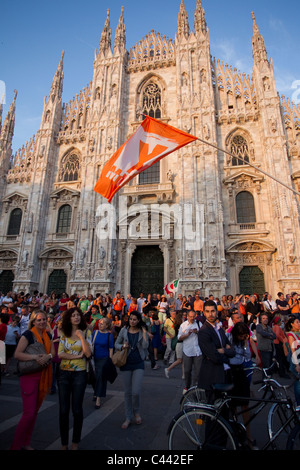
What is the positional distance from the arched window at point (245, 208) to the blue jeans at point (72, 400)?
53.7 feet

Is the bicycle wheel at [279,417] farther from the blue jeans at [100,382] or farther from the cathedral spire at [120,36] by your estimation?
the cathedral spire at [120,36]

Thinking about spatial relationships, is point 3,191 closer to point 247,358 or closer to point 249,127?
point 249,127

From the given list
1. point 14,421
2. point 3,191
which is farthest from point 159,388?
point 3,191

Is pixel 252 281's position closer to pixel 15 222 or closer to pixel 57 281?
pixel 57 281

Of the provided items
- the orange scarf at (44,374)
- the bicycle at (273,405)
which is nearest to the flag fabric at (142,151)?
the orange scarf at (44,374)

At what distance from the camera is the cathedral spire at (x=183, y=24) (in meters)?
21.9

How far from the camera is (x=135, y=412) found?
14.3ft

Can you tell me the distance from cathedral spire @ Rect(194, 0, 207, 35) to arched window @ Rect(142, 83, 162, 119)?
5234 millimetres

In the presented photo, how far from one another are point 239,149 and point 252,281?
956 centimetres

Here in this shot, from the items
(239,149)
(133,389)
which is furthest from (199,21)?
(133,389)

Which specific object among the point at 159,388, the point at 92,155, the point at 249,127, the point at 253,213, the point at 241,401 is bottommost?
the point at 159,388

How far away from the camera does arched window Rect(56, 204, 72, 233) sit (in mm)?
21266

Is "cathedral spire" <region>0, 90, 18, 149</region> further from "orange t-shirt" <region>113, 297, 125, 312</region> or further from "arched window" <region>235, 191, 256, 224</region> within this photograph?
"arched window" <region>235, 191, 256, 224</region>
